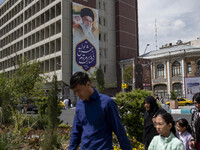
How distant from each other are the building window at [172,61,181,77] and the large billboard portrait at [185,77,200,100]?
21594 millimetres

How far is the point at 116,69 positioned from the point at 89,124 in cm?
4446

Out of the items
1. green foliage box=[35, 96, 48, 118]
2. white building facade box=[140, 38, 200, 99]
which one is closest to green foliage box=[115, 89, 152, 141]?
green foliage box=[35, 96, 48, 118]

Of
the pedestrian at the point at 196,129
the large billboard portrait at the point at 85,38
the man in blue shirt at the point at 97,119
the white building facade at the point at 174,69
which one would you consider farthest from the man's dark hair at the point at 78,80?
the white building facade at the point at 174,69

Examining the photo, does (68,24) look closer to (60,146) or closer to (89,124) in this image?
(60,146)

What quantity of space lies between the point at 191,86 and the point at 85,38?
22551mm

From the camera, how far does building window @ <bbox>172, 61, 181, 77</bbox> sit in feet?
137

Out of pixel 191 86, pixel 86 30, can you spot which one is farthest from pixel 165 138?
pixel 86 30

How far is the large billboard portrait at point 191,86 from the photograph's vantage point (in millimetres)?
20378

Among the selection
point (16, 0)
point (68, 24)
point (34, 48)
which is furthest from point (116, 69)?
point (16, 0)

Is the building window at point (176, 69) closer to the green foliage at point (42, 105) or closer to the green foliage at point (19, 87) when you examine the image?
the green foliage at point (19, 87)

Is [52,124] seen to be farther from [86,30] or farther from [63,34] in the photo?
[86,30]

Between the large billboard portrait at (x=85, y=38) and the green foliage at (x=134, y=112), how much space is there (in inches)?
1206

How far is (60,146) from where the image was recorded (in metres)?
6.41

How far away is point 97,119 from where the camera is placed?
7.94 ft
